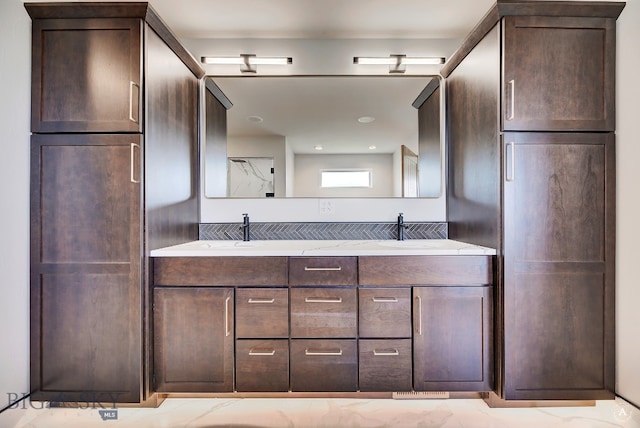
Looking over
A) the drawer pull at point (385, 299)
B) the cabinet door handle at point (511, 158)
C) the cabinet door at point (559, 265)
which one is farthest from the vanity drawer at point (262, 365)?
the cabinet door handle at point (511, 158)

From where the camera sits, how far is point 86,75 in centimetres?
151

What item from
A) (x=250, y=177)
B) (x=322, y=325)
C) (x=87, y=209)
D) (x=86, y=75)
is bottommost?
(x=322, y=325)

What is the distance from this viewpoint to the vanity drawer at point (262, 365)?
1.58 m

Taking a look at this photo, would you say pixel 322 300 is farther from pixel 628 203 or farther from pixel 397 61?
pixel 397 61

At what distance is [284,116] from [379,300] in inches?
55.0

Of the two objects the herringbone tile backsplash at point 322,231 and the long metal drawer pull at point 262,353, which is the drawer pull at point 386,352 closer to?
the long metal drawer pull at point 262,353

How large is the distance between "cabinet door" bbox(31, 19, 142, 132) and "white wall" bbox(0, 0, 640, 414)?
9 centimetres

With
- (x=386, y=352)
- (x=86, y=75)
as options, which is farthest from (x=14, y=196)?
(x=386, y=352)

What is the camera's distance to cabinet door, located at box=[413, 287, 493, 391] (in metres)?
1.57

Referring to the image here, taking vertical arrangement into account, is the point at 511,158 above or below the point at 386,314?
above

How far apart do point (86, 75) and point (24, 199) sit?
0.68 metres

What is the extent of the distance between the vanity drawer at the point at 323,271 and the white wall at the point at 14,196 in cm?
133

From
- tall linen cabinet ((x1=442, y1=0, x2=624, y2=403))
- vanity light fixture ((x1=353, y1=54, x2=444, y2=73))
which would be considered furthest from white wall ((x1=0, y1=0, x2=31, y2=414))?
tall linen cabinet ((x1=442, y1=0, x2=624, y2=403))

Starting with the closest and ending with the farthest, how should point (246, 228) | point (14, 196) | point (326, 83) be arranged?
point (14, 196) < point (246, 228) < point (326, 83)
